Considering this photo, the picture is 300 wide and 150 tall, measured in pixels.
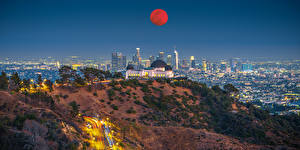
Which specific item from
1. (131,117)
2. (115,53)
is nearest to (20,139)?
(131,117)

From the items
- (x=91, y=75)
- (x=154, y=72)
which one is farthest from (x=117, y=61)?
(x=91, y=75)

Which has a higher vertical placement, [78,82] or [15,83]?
[15,83]

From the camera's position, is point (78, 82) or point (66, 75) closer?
point (78, 82)

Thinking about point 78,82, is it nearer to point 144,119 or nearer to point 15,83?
point 15,83

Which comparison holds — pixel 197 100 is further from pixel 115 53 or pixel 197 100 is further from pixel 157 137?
pixel 115 53

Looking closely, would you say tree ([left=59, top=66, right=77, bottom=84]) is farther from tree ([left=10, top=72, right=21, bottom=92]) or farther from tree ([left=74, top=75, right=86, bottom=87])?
tree ([left=10, top=72, right=21, bottom=92])

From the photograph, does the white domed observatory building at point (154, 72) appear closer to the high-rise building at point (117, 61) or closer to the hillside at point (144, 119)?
the hillside at point (144, 119)

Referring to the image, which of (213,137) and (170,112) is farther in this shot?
(170,112)
